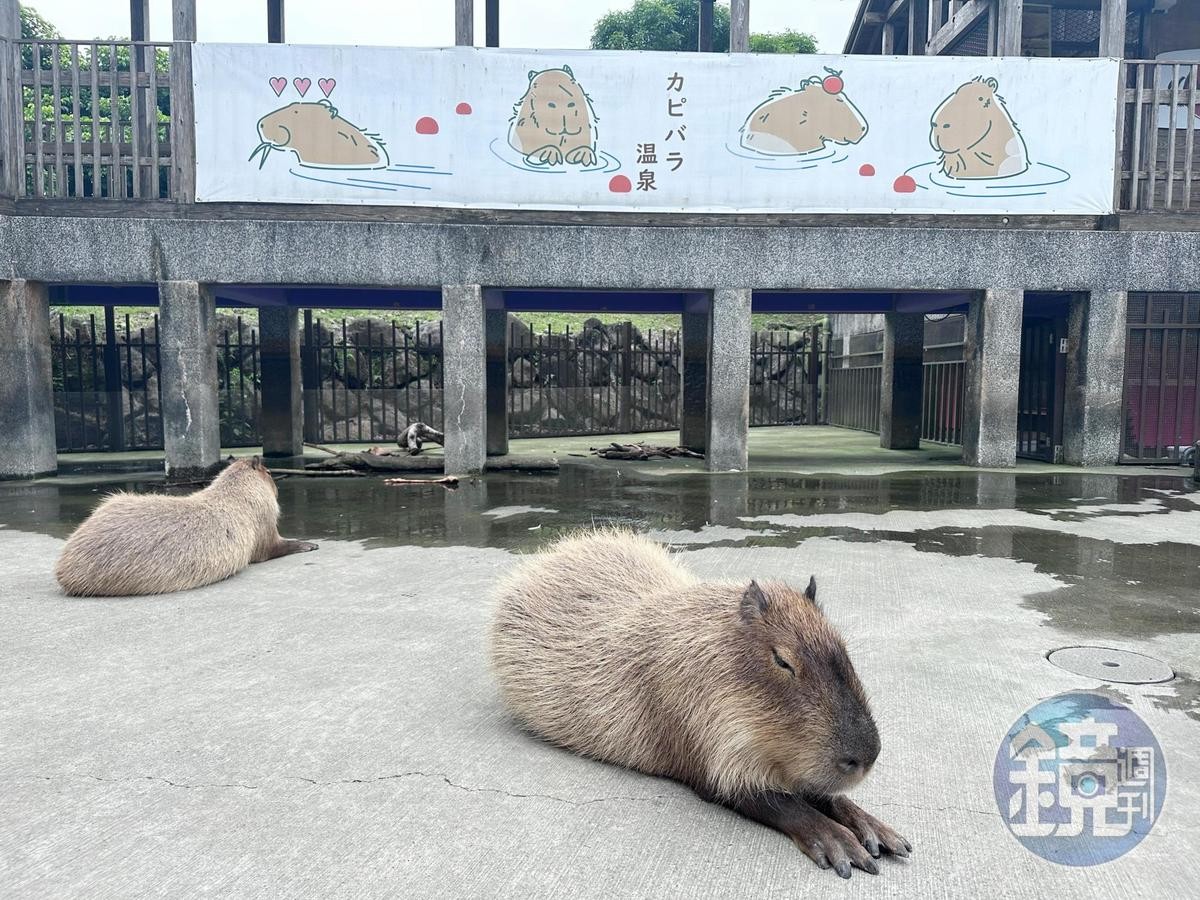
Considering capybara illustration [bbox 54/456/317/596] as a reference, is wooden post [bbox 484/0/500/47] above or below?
above

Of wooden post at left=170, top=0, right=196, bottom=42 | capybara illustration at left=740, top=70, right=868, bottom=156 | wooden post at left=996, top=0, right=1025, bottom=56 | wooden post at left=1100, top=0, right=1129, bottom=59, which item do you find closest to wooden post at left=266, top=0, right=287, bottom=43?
wooden post at left=170, top=0, right=196, bottom=42

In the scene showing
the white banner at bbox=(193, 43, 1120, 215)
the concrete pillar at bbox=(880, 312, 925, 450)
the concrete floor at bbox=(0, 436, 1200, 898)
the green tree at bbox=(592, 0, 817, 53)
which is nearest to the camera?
the concrete floor at bbox=(0, 436, 1200, 898)

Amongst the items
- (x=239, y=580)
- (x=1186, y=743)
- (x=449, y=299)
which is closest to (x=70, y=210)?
(x=449, y=299)

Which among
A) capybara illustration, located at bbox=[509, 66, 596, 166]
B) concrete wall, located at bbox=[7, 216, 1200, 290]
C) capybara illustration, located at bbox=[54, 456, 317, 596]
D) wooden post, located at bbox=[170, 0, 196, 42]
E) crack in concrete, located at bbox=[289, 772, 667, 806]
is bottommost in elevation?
crack in concrete, located at bbox=[289, 772, 667, 806]

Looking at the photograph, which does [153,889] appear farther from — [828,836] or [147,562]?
[147,562]

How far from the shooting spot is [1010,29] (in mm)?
12250

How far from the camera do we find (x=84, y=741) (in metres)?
3.14

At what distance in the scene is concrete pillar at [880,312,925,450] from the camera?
15.9 metres

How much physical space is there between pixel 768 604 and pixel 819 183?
1013 cm

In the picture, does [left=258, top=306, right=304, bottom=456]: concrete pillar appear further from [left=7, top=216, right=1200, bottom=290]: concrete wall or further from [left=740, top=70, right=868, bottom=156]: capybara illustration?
[left=740, top=70, right=868, bottom=156]: capybara illustration

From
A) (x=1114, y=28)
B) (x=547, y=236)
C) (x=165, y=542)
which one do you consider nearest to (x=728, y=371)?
(x=547, y=236)

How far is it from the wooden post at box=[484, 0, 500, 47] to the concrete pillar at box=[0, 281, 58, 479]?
759cm

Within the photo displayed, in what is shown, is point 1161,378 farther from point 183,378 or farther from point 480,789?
point 183,378

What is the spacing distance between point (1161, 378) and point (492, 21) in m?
11.6
